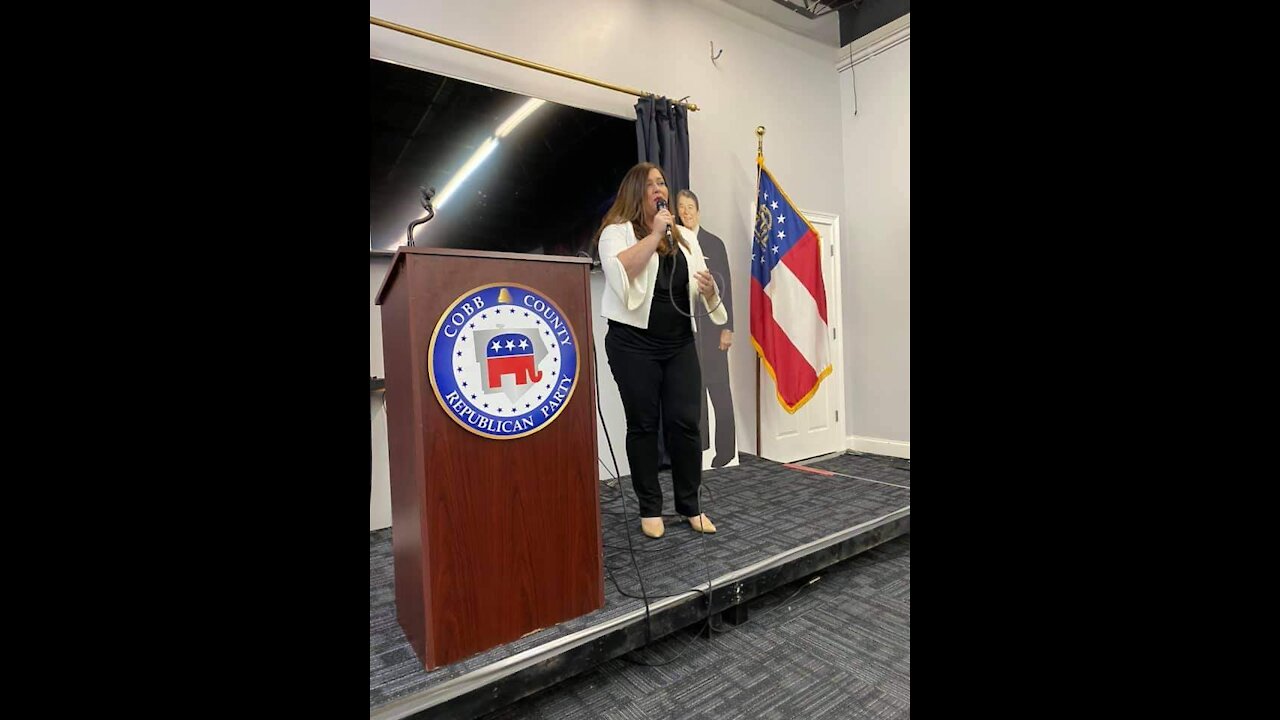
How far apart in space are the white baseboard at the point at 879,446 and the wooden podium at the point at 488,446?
2803 mm

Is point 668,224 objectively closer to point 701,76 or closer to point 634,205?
point 634,205

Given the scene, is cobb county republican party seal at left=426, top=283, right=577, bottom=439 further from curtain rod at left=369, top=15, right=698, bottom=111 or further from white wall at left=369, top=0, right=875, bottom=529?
curtain rod at left=369, top=15, right=698, bottom=111

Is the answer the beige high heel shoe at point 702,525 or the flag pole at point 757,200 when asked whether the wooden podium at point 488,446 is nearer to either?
the beige high heel shoe at point 702,525

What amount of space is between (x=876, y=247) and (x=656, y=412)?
2.58 m

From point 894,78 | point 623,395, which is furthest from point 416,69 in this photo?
point 894,78

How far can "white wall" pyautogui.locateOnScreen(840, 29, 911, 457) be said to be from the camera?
3.71 m

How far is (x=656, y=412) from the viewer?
190cm

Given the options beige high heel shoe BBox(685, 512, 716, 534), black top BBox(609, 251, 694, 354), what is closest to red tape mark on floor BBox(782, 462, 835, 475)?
beige high heel shoe BBox(685, 512, 716, 534)

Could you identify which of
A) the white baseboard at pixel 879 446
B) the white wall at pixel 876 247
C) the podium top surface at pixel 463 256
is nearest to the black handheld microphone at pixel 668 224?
the podium top surface at pixel 463 256

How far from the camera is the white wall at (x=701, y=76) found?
254cm

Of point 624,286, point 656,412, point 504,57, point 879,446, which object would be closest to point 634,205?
point 624,286

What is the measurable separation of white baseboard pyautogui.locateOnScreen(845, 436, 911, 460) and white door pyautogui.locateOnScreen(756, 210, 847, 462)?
12cm

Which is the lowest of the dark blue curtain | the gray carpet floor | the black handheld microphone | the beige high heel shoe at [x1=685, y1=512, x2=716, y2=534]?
the gray carpet floor
